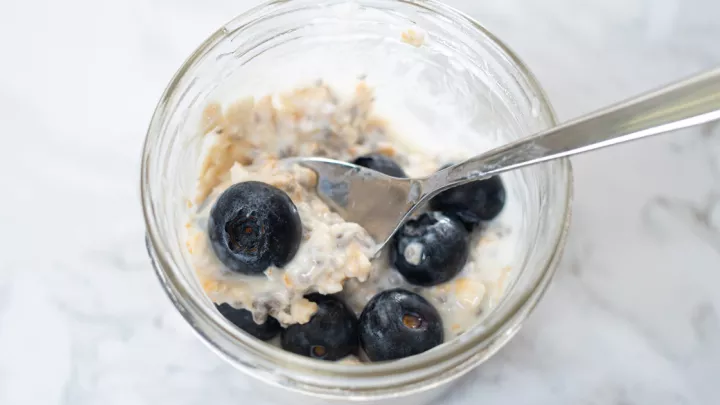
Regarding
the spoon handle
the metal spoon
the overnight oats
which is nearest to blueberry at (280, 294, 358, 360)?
the overnight oats

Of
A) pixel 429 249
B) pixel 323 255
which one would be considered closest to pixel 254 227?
pixel 323 255

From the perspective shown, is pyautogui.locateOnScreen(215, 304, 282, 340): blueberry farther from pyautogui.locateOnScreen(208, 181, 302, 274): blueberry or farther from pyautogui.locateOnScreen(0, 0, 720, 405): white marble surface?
pyautogui.locateOnScreen(0, 0, 720, 405): white marble surface

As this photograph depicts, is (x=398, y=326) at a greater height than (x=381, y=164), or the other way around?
(x=381, y=164)

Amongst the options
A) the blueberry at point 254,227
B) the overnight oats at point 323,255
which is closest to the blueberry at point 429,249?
the overnight oats at point 323,255

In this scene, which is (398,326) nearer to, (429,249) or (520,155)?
(429,249)

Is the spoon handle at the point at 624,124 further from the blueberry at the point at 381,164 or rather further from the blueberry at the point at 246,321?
the blueberry at the point at 246,321

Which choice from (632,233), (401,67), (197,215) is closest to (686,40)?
(632,233)
